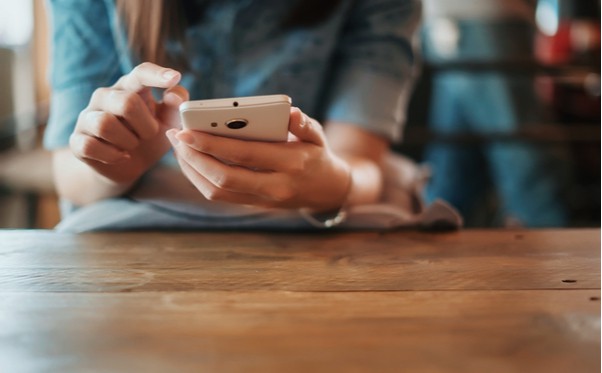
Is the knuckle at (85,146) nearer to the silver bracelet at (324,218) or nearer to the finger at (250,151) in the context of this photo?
the finger at (250,151)

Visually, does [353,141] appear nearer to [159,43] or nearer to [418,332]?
[159,43]

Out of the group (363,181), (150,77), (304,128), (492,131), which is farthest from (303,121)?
(492,131)

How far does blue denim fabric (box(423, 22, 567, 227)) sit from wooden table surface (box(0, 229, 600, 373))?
2.64ft

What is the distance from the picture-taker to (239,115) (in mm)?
420

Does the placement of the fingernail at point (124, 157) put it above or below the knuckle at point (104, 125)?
below

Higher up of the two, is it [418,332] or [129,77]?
[129,77]

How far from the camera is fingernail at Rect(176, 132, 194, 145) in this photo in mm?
424

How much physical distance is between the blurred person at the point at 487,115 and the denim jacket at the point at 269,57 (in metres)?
0.65

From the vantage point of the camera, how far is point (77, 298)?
1.27 ft

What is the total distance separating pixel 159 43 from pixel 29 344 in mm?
266

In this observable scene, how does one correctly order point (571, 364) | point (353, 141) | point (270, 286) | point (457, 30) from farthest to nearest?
point (457, 30) < point (353, 141) < point (270, 286) < point (571, 364)

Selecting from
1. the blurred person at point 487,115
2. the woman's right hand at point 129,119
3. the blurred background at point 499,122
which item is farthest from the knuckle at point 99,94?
the blurred person at point 487,115

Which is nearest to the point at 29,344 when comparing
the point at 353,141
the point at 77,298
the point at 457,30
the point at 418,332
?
the point at 77,298

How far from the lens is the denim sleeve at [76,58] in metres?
0.54
